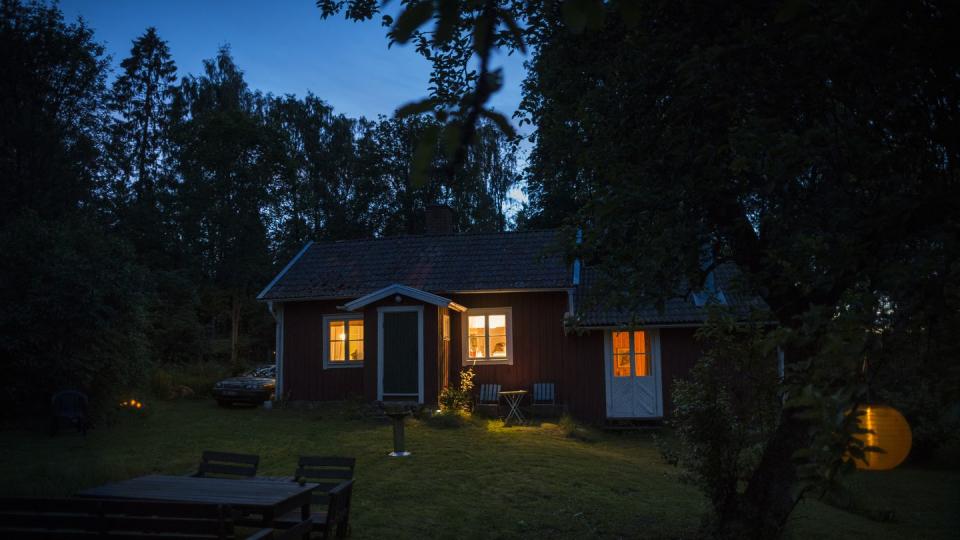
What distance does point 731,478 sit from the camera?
22.7ft

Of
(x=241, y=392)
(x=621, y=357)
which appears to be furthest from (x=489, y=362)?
(x=241, y=392)

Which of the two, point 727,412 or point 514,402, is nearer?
point 727,412

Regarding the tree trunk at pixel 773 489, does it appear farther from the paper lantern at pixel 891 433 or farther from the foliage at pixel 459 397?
the foliage at pixel 459 397

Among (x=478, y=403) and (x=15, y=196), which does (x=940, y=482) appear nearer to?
(x=478, y=403)

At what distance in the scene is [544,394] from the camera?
17484 millimetres

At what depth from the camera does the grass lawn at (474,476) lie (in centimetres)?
788

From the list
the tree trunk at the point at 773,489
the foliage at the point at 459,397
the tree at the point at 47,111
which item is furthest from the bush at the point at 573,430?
the tree at the point at 47,111

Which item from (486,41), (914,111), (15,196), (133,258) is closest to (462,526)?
(914,111)

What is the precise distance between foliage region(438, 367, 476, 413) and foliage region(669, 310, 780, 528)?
986cm

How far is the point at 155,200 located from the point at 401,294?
66.8ft

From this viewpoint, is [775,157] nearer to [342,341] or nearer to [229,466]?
[229,466]

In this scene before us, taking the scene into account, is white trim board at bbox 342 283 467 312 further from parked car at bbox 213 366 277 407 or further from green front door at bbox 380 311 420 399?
parked car at bbox 213 366 277 407

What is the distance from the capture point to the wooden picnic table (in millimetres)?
5566

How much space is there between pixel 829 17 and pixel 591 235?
2.97 meters
